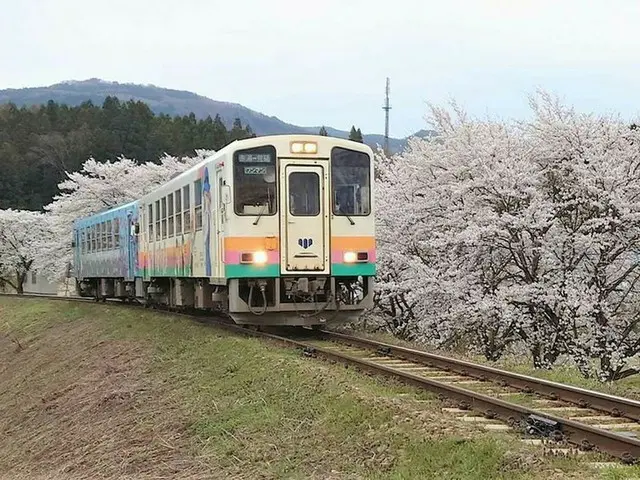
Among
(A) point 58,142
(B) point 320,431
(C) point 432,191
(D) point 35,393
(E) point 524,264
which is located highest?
(A) point 58,142

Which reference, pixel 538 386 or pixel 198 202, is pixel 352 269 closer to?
pixel 198 202

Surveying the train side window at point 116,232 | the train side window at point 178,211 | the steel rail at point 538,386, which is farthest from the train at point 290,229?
the train side window at point 116,232

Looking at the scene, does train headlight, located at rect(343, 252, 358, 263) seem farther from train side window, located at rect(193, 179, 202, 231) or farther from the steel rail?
train side window, located at rect(193, 179, 202, 231)

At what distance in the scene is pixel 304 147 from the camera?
11.3 m

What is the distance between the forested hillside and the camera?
207 feet

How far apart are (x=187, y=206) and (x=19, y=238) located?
41779 mm

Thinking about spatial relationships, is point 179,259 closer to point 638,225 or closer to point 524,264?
point 524,264

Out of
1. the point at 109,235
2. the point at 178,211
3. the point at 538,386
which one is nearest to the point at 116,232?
the point at 109,235

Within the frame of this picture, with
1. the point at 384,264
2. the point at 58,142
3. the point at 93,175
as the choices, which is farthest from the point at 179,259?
the point at 58,142

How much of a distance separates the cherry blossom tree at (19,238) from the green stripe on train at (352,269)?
142ft

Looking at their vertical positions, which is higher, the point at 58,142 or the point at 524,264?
the point at 58,142

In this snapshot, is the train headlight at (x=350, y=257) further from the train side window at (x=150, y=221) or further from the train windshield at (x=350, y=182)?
the train side window at (x=150, y=221)

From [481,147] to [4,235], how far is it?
141ft

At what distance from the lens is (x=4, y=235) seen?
170ft
